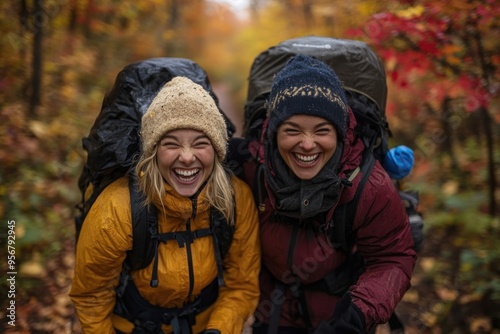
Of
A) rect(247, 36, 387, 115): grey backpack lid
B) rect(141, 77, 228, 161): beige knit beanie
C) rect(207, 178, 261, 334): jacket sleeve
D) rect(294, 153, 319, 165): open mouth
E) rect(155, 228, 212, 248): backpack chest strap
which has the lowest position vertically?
rect(207, 178, 261, 334): jacket sleeve

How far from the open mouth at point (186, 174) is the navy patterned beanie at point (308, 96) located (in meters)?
0.58

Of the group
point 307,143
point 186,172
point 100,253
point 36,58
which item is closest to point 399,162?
point 307,143

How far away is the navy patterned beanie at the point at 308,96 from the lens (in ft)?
8.77

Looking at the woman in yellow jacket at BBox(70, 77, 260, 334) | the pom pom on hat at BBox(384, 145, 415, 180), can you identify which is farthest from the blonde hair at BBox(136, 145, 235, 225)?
the pom pom on hat at BBox(384, 145, 415, 180)

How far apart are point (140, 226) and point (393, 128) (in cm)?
844

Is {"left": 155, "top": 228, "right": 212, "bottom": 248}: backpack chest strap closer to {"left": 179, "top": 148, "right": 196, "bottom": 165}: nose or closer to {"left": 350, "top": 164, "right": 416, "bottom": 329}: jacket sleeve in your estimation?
{"left": 179, "top": 148, "right": 196, "bottom": 165}: nose

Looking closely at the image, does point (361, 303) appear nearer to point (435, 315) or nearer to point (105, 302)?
point (105, 302)

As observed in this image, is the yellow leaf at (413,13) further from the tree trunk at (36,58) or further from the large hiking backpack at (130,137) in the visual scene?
the tree trunk at (36,58)

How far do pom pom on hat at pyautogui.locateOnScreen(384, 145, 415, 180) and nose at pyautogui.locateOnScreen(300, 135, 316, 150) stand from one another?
2.75 ft

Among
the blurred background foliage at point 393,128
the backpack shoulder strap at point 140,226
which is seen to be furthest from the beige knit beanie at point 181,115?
the blurred background foliage at point 393,128

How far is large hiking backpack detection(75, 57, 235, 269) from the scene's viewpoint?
278cm

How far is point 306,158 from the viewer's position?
9.07 feet

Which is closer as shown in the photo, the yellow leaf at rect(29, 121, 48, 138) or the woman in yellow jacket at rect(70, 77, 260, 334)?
the woman in yellow jacket at rect(70, 77, 260, 334)

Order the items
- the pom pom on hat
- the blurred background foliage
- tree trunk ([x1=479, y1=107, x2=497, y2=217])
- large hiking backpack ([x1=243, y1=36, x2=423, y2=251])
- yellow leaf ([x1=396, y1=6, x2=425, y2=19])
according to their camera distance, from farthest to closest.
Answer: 1. tree trunk ([x1=479, y1=107, x2=497, y2=217])
2. the blurred background foliage
3. yellow leaf ([x1=396, y1=6, x2=425, y2=19])
4. the pom pom on hat
5. large hiking backpack ([x1=243, y1=36, x2=423, y2=251])
